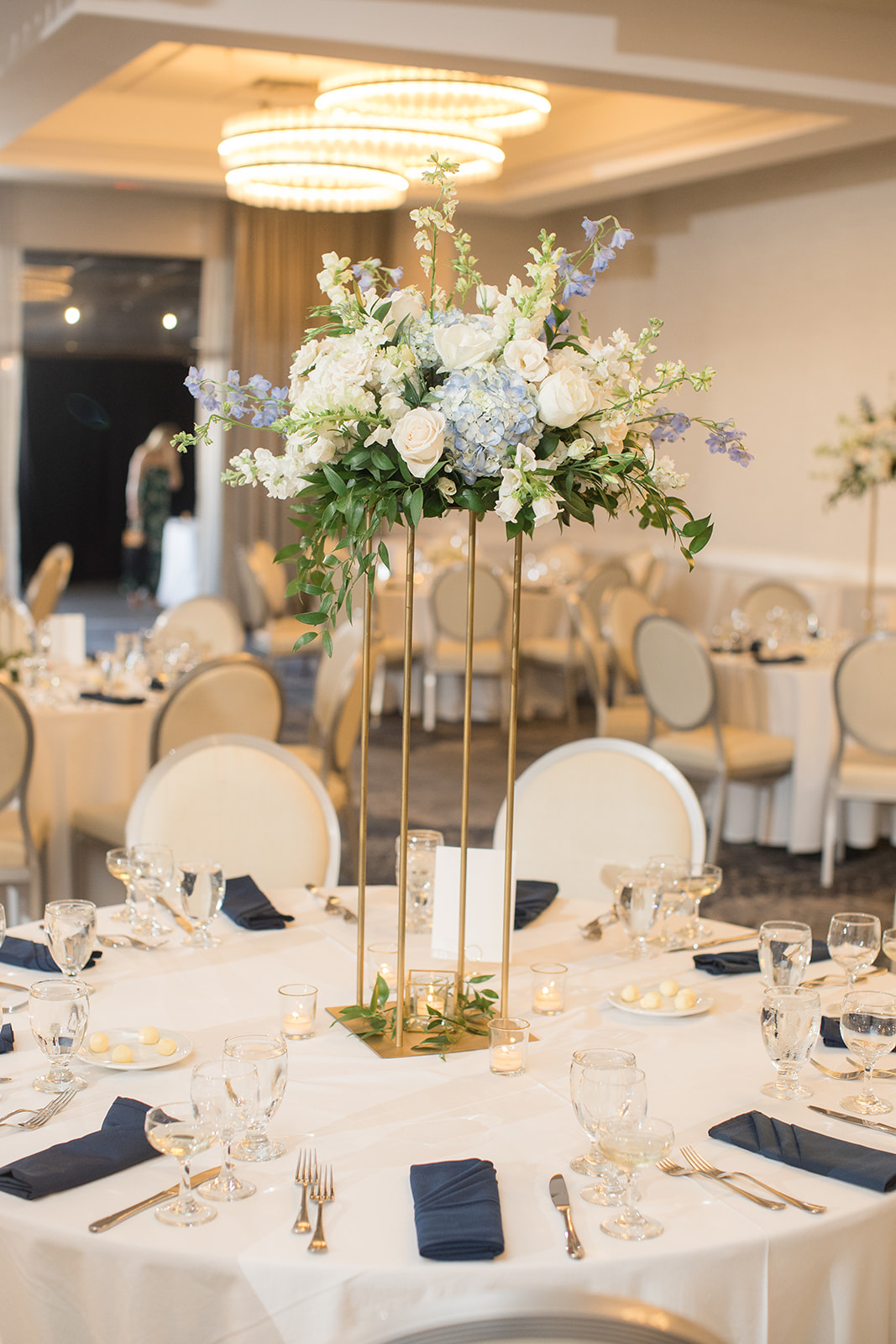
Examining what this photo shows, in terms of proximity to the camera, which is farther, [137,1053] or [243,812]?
[243,812]

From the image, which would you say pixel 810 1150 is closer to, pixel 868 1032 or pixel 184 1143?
pixel 868 1032

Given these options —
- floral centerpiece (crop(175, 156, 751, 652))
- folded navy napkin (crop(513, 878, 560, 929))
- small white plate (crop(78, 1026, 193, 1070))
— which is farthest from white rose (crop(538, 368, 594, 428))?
folded navy napkin (crop(513, 878, 560, 929))

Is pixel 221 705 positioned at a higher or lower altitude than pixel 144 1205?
higher

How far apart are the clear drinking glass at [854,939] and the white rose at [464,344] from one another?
1.11 metres

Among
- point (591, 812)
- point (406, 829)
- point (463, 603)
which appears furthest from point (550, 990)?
point (463, 603)

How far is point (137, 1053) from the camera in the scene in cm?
196

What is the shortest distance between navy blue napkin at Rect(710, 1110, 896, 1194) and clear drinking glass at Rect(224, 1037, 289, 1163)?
559mm

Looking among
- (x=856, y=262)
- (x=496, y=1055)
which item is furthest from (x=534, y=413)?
(x=856, y=262)

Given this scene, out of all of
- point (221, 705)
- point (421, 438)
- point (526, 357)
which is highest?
point (526, 357)

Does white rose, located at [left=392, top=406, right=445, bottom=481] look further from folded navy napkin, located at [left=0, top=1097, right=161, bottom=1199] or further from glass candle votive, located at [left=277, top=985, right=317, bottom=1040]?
A: folded navy napkin, located at [left=0, top=1097, right=161, bottom=1199]

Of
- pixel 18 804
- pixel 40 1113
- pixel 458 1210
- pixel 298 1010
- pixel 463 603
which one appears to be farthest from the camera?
pixel 463 603

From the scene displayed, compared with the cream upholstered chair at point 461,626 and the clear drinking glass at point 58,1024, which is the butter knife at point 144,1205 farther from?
the cream upholstered chair at point 461,626

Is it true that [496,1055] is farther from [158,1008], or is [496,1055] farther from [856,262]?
[856,262]

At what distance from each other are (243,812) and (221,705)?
1.45m
